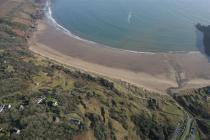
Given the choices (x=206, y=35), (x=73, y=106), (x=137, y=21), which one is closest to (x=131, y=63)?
(x=137, y=21)

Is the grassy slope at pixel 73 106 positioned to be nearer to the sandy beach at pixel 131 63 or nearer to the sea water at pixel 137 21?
the sandy beach at pixel 131 63

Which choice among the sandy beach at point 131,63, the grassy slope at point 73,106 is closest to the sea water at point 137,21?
the sandy beach at point 131,63

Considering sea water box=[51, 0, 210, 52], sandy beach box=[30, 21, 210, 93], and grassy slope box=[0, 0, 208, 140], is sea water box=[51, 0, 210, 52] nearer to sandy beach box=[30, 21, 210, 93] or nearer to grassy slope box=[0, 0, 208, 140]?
sandy beach box=[30, 21, 210, 93]

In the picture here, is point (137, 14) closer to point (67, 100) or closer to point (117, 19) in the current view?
→ point (117, 19)

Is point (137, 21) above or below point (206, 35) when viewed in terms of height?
below

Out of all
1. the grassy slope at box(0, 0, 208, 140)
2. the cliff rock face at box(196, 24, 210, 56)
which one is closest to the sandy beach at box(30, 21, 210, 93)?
the cliff rock face at box(196, 24, 210, 56)

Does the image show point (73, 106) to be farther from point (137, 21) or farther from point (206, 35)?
point (206, 35)

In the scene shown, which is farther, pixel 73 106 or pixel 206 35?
pixel 206 35

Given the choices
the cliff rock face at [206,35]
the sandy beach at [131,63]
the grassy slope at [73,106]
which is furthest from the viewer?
the cliff rock face at [206,35]

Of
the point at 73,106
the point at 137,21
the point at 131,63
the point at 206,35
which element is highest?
the point at 206,35
